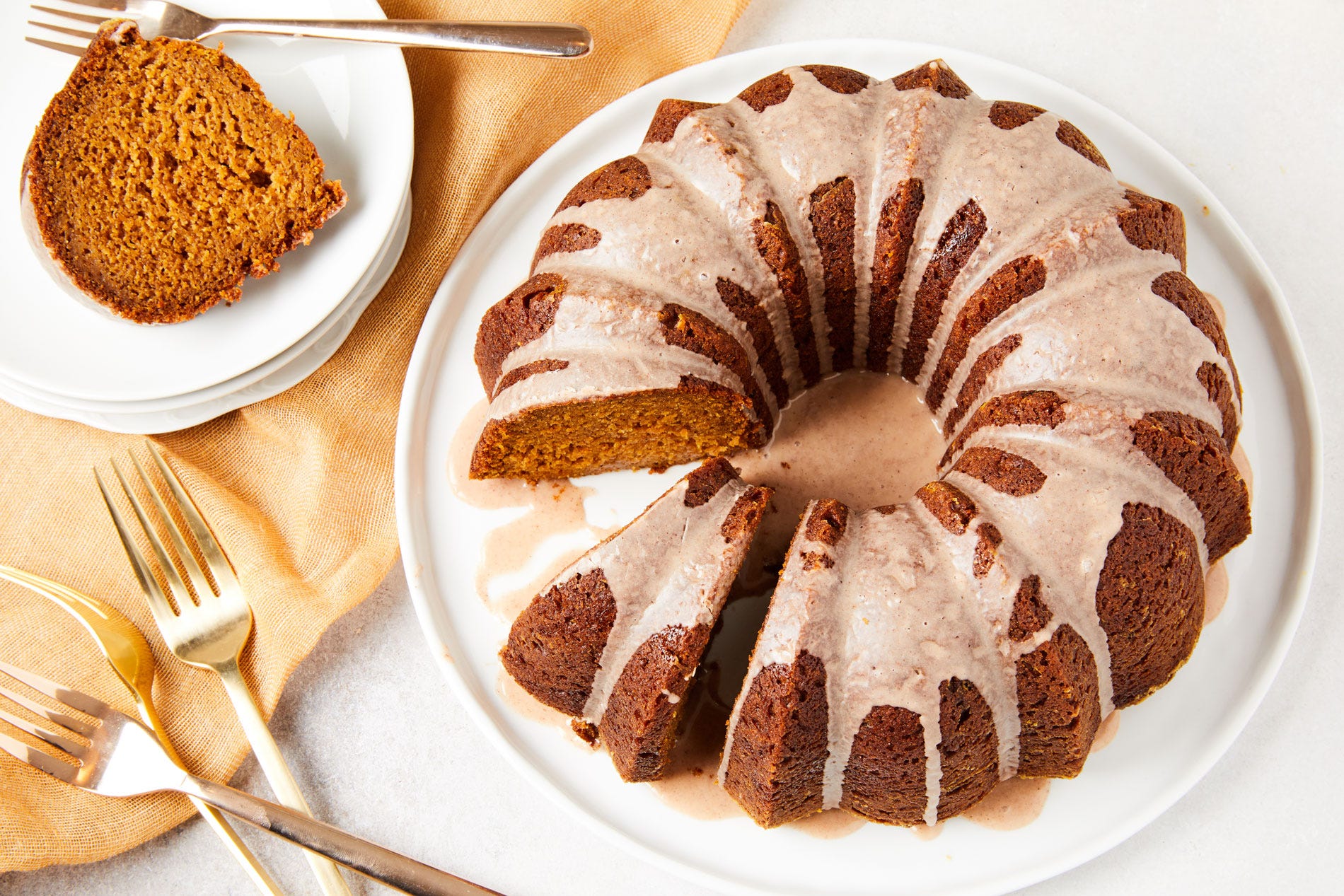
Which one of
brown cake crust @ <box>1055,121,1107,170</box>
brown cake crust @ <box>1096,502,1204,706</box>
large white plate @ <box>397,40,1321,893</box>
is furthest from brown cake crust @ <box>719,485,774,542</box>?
brown cake crust @ <box>1055,121,1107,170</box>

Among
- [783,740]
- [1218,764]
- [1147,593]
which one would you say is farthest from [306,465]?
[1218,764]

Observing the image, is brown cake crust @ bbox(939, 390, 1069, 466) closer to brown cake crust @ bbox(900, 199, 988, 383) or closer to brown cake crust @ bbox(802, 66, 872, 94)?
brown cake crust @ bbox(900, 199, 988, 383)

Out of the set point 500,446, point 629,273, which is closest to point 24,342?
point 500,446

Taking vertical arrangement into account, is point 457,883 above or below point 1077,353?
below

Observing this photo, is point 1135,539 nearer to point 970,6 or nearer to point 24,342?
point 970,6

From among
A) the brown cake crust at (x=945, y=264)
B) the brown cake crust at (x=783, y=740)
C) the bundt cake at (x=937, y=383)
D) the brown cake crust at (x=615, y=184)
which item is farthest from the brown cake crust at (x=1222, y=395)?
the brown cake crust at (x=615, y=184)
